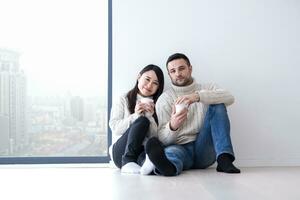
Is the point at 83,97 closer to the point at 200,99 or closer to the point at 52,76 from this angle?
the point at 52,76

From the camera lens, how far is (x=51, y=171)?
2.33 metres

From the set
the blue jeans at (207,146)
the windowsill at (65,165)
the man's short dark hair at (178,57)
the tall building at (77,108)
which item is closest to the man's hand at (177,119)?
the blue jeans at (207,146)

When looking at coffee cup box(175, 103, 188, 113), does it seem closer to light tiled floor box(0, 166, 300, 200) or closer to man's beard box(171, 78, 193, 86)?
man's beard box(171, 78, 193, 86)

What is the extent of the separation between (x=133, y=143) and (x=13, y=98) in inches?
40.7

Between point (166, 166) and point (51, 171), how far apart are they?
0.80 meters

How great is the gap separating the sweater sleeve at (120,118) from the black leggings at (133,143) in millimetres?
49

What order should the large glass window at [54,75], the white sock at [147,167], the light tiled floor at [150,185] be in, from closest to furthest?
the light tiled floor at [150,185]
the white sock at [147,167]
the large glass window at [54,75]

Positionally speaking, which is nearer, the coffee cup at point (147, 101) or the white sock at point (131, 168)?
the white sock at point (131, 168)

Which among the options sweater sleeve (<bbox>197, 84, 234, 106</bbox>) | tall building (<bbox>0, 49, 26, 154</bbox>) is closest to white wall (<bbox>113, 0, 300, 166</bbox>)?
sweater sleeve (<bbox>197, 84, 234, 106</bbox>)

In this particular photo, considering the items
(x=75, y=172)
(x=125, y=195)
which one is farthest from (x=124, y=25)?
(x=125, y=195)

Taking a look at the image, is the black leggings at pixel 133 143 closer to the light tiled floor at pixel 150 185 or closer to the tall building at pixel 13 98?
the light tiled floor at pixel 150 185

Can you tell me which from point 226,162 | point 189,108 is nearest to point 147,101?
point 189,108

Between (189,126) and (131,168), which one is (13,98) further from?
(189,126)

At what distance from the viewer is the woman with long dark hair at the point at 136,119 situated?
2.12m
